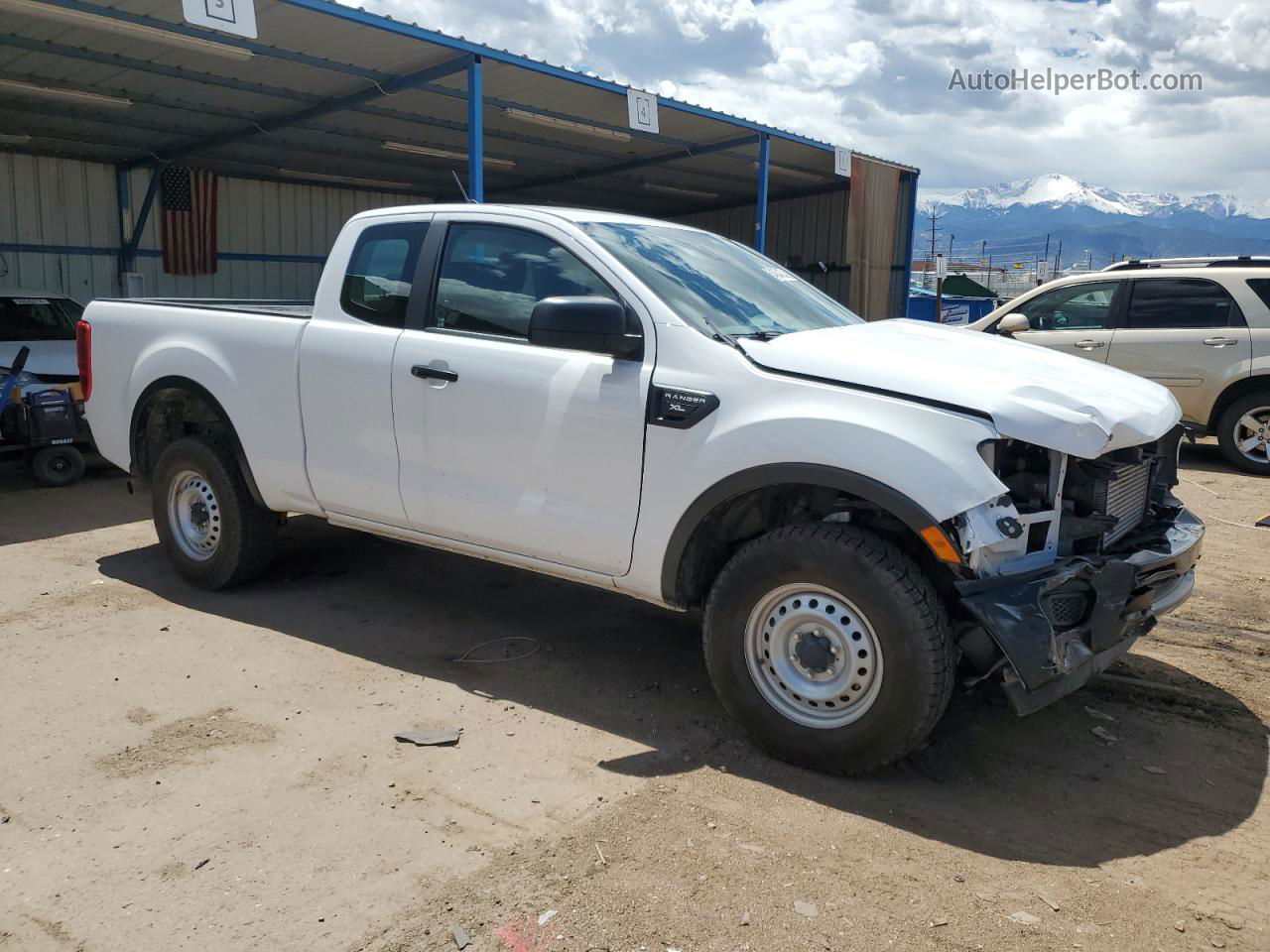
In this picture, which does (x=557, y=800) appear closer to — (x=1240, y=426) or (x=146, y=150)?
(x=1240, y=426)

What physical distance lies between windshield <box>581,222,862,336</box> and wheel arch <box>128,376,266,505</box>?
2.27m

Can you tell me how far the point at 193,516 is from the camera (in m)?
5.47

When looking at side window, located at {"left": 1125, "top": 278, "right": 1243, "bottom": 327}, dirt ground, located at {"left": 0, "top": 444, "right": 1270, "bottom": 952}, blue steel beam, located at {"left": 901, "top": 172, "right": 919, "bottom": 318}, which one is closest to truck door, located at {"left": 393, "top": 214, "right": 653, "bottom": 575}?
dirt ground, located at {"left": 0, "top": 444, "right": 1270, "bottom": 952}

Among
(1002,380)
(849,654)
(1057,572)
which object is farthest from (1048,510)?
(849,654)

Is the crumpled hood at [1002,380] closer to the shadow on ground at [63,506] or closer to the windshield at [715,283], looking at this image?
the windshield at [715,283]

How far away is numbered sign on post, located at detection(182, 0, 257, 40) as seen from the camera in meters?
7.25

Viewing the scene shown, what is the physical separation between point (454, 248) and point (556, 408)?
3.40ft

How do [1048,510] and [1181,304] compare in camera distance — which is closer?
[1048,510]

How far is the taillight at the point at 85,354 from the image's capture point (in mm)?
5680

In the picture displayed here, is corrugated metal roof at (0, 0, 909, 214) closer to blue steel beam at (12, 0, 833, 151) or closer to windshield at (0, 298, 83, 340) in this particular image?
blue steel beam at (12, 0, 833, 151)

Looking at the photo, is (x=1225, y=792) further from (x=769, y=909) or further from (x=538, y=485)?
(x=538, y=485)

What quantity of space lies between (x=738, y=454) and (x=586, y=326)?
732mm

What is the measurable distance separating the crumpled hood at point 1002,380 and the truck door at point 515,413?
2.13 feet

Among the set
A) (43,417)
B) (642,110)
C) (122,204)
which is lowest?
(43,417)
